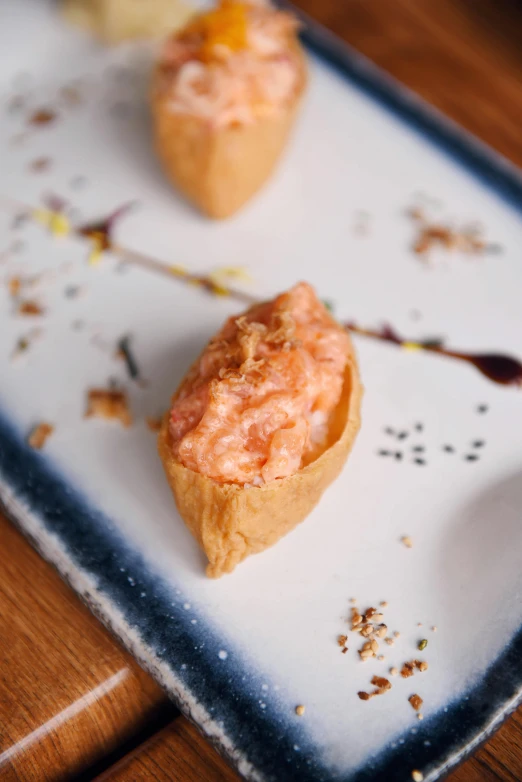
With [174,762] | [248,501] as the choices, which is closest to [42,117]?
[248,501]

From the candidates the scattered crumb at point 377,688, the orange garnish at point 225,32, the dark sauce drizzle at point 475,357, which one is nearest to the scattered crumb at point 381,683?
the scattered crumb at point 377,688

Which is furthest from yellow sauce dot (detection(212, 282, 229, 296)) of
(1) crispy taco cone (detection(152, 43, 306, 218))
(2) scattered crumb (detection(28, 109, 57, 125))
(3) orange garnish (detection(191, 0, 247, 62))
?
(2) scattered crumb (detection(28, 109, 57, 125))

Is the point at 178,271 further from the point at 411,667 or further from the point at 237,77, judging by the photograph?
the point at 411,667

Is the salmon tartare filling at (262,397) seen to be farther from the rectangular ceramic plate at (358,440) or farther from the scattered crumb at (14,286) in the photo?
the scattered crumb at (14,286)

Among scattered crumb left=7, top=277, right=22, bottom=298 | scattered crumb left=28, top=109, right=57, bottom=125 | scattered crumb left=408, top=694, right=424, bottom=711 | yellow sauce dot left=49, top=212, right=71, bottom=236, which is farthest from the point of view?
scattered crumb left=28, top=109, right=57, bottom=125

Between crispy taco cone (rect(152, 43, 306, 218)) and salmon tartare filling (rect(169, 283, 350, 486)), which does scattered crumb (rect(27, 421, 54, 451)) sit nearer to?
salmon tartare filling (rect(169, 283, 350, 486))

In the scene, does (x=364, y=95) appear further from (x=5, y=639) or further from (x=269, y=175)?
(x=5, y=639)
